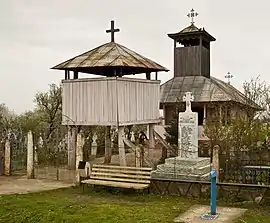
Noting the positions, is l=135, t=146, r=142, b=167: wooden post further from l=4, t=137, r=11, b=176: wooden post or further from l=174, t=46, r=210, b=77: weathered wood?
l=174, t=46, r=210, b=77: weathered wood

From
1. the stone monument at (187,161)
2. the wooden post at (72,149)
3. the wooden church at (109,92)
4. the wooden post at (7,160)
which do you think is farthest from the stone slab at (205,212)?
the wooden post at (7,160)

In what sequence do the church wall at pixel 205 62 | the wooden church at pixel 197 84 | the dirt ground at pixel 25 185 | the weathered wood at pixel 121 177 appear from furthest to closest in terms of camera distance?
the church wall at pixel 205 62 → the wooden church at pixel 197 84 → the dirt ground at pixel 25 185 → the weathered wood at pixel 121 177

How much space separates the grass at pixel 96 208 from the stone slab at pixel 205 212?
0.21 metres

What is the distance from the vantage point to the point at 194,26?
28.5m

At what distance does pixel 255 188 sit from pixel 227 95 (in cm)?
1275

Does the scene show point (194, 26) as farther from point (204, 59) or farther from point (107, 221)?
point (107, 221)

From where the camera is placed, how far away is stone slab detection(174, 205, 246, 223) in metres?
10.1

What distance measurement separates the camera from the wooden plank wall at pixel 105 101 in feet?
55.2

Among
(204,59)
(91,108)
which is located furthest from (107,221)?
(204,59)

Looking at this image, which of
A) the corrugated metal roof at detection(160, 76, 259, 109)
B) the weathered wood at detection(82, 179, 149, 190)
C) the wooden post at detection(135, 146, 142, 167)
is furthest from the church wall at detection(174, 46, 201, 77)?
the weathered wood at detection(82, 179, 149, 190)

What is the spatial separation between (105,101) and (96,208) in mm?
6656

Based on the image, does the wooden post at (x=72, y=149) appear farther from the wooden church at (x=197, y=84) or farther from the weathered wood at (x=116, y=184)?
the wooden church at (x=197, y=84)

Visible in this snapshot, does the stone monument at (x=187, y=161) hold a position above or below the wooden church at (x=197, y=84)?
below

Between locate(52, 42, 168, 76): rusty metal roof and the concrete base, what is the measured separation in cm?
440
